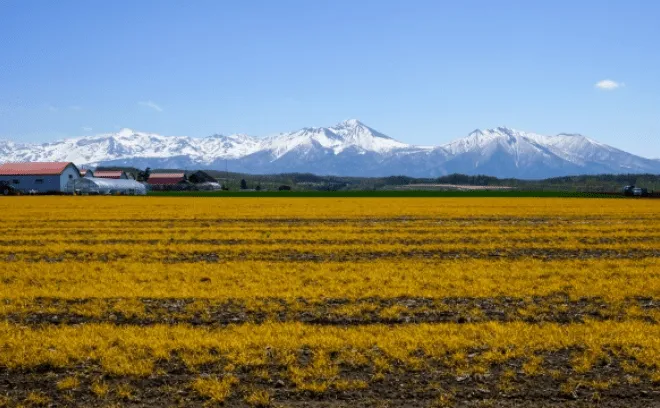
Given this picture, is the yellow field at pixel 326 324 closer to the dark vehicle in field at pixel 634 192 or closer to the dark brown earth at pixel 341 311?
the dark brown earth at pixel 341 311

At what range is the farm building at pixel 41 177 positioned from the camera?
116m

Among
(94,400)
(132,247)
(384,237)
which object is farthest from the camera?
(384,237)

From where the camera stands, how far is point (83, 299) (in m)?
15.1

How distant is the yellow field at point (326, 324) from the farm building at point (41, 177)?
98.2 metres

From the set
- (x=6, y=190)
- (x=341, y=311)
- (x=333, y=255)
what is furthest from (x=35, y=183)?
(x=341, y=311)

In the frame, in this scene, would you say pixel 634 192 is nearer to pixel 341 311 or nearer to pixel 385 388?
pixel 341 311

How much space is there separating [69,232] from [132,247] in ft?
31.9

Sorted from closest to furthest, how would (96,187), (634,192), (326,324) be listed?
(326,324), (634,192), (96,187)

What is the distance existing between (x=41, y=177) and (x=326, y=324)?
119420mm

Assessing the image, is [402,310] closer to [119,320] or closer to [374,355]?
[374,355]

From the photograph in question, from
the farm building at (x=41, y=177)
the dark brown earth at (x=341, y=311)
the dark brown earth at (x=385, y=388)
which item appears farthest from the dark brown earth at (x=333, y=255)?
the farm building at (x=41, y=177)

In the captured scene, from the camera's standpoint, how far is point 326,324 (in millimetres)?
12656

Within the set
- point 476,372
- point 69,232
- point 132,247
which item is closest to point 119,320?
point 476,372

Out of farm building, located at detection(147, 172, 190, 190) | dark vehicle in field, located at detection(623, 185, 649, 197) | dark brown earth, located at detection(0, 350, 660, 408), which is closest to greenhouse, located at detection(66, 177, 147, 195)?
farm building, located at detection(147, 172, 190, 190)
